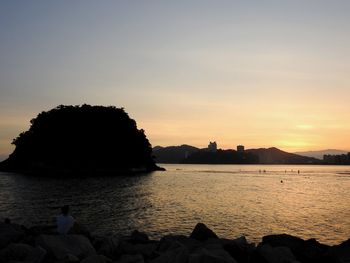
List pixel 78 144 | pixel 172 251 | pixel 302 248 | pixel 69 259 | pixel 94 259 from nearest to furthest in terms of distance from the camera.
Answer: pixel 94 259
pixel 172 251
pixel 69 259
pixel 302 248
pixel 78 144

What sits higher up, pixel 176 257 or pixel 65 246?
pixel 176 257

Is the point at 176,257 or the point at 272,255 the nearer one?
the point at 176,257

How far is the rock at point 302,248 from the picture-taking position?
51.2 feet

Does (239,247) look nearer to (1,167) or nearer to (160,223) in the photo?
(160,223)

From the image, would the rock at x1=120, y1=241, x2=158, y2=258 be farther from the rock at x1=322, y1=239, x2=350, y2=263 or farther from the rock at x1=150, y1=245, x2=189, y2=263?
the rock at x1=322, y1=239, x2=350, y2=263

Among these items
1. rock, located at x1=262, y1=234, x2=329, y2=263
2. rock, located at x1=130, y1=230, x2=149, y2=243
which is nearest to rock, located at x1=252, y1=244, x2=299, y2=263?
rock, located at x1=262, y1=234, x2=329, y2=263

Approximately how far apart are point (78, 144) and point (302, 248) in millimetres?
172717

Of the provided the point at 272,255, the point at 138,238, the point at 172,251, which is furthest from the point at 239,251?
the point at 138,238

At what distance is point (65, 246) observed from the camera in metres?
15.3

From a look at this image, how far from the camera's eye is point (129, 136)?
642ft

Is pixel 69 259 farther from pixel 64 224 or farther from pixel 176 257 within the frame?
pixel 64 224

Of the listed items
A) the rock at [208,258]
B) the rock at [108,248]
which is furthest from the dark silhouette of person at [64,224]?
the rock at [208,258]

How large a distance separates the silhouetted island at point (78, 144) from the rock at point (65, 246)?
527 ft

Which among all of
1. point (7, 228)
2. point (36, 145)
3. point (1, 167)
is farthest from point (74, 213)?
point (1, 167)
